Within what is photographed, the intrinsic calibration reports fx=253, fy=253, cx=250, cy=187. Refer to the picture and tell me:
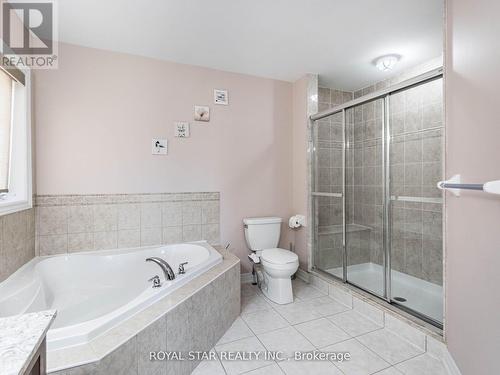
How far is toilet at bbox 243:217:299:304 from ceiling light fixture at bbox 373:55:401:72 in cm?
193

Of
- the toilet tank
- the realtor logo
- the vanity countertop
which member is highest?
the realtor logo

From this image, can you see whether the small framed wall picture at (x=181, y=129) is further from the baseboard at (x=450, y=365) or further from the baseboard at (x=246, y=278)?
the baseboard at (x=450, y=365)

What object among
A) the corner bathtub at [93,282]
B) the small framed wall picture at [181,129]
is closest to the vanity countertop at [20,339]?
the corner bathtub at [93,282]

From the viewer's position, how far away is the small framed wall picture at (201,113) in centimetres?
267

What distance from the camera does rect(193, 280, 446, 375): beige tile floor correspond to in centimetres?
157

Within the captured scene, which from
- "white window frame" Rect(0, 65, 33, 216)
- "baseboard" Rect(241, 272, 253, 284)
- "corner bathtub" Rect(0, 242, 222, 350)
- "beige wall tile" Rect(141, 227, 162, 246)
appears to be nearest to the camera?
"corner bathtub" Rect(0, 242, 222, 350)

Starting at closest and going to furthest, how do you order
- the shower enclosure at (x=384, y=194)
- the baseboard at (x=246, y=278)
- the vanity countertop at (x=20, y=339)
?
the vanity countertop at (x=20, y=339)
the shower enclosure at (x=384, y=194)
the baseboard at (x=246, y=278)

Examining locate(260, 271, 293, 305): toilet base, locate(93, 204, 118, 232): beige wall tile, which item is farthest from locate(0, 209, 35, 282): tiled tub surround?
locate(260, 271, 293, 305): toilet base

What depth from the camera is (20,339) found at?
0.51 metres

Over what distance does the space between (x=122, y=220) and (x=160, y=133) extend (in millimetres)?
915

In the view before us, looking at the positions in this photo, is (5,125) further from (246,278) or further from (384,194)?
(384,194)

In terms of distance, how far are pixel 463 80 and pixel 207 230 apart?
2.34 metres

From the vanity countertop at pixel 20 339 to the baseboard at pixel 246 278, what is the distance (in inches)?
95.3

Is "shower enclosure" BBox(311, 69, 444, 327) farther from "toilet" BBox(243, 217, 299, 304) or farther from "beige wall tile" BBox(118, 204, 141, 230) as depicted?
"beige wall tile" BBox(118, 204, 141, 230)
